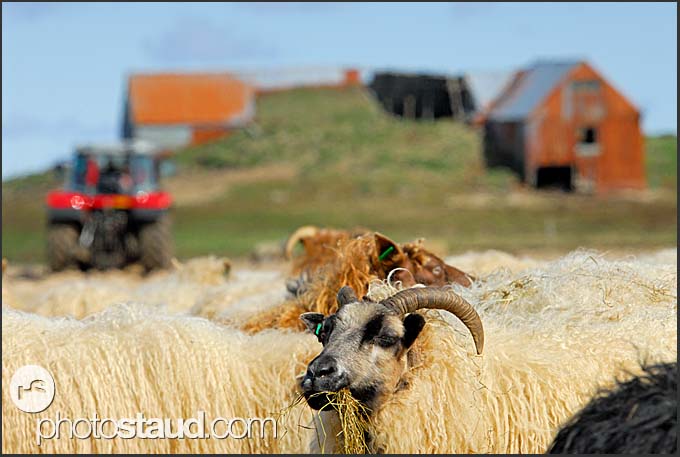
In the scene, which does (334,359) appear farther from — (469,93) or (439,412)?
(469,93)

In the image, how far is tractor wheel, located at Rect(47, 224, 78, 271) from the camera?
21.2 metres

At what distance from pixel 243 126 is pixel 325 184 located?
1359cm

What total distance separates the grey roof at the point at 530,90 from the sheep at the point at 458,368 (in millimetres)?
44621

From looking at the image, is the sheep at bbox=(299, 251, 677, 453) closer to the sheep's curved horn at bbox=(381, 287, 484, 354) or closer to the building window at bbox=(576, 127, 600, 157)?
the sheep's curved horn at bbox=(381, 287, 484, 354)

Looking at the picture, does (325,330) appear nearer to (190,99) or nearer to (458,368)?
(458,368)

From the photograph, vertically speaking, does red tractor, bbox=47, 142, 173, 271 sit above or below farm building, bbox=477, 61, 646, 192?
above

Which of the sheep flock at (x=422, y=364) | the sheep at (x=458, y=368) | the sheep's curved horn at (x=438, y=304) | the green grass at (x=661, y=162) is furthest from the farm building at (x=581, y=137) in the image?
the sheep's curved horn at (x=438, y=304)

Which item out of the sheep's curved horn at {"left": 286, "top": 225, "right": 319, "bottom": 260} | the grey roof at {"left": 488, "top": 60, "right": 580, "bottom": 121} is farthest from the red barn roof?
the sheep's curved horn at {"left": 286, "top": 225, "right": 319, "bottom": 260}

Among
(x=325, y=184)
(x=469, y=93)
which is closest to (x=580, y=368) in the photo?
(x=325, y=184)

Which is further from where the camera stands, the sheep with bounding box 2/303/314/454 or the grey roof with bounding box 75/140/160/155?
the grey roof with bounding box 75/140/160/155

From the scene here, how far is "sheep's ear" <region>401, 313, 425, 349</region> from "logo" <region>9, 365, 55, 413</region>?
2.63 meters

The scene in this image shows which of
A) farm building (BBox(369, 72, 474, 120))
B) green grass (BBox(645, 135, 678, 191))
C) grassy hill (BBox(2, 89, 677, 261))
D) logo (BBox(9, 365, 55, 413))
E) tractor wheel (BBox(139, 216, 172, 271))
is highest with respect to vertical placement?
logo (BBox(9, 365, 55, 413))

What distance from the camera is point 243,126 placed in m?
61.7

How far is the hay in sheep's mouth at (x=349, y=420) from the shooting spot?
22.0 ft
